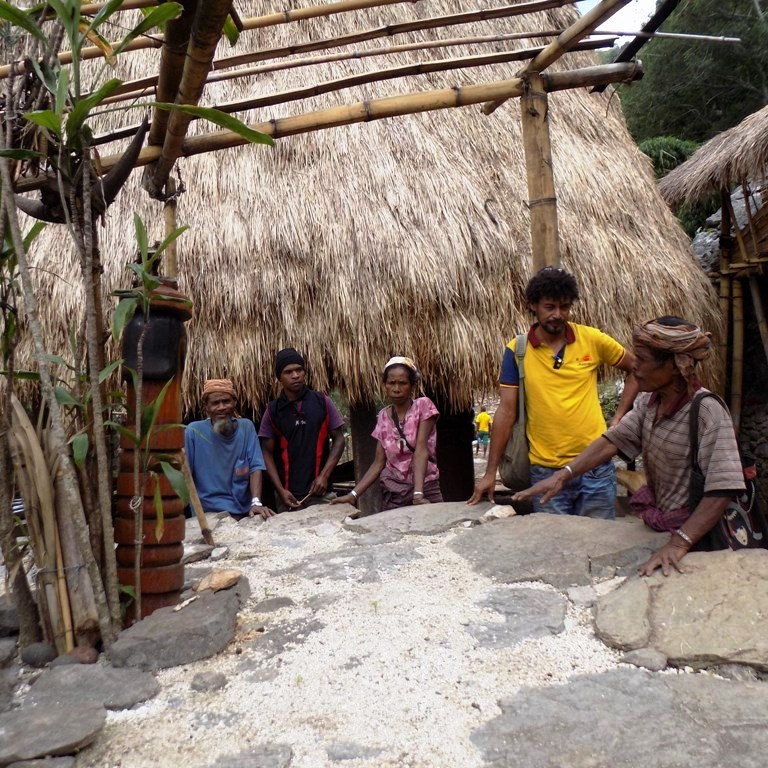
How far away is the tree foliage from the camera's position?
12062mm

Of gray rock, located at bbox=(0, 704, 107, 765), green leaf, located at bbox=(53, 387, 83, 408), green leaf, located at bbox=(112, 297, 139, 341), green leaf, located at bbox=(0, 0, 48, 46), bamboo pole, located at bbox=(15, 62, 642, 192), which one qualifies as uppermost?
bamboo pole, located at bbox=(15, 62, 642, 192)

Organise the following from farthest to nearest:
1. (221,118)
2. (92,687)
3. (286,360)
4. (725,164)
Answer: (725,164) → (286,360) → (221,118) → (92,687)

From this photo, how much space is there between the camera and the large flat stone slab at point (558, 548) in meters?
2.10

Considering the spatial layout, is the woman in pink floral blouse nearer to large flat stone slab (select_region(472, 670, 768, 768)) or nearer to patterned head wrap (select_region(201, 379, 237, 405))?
patterned head wrap (select_region(201, 379, 237, 405))

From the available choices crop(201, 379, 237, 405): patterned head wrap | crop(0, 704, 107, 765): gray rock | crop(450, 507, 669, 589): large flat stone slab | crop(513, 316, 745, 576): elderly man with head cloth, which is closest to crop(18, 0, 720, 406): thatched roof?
crop(201, 379, 237, 405): patterned head wrap

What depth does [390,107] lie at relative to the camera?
2.73 meters

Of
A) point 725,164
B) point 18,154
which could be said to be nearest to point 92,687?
point 18,154

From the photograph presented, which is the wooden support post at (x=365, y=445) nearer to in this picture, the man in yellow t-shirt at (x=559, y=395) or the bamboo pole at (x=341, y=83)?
the man in yellow t-shirt at (x=559, y=395)

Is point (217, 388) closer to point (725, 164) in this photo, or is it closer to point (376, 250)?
point (376, 250)

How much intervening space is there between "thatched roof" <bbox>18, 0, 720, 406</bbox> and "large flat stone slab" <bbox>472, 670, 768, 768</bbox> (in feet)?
9.51

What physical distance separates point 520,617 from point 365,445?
2.99 meters

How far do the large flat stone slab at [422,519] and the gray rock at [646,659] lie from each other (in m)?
1.08

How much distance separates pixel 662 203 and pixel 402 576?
453 cm

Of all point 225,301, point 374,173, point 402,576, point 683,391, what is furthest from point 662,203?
point 402,576
